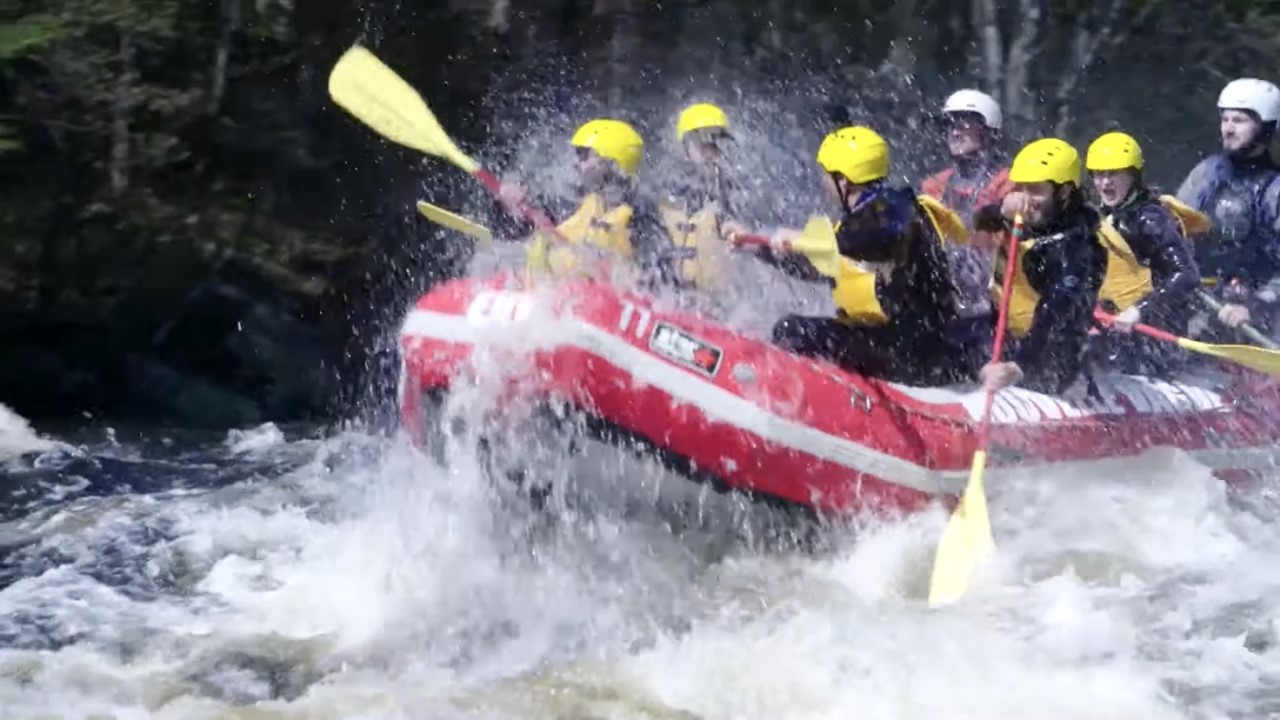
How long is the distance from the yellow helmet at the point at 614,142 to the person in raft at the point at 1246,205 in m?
2.77

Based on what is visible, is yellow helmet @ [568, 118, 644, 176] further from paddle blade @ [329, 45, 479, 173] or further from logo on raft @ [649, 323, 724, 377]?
logo on raft @ [649, 323, 724, 377]

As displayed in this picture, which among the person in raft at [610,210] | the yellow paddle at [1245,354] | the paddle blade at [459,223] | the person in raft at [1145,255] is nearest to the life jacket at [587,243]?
the person in raft at [610,210]

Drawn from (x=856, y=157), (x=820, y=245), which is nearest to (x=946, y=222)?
(x=856, y=157)

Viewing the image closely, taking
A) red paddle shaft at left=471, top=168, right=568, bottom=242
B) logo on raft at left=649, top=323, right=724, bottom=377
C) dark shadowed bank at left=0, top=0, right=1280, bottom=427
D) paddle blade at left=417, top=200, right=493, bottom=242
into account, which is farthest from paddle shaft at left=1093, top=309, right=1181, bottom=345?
dark shadowed bank at left=0, top=0, right=1280, bottom=427

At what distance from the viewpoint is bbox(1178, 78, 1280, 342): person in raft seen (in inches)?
266

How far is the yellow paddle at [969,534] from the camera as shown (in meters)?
4.62

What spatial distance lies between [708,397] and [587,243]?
2.86ft

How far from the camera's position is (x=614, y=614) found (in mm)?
4852

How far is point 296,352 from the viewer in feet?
31.1

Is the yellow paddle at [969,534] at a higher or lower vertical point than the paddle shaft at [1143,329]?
lower

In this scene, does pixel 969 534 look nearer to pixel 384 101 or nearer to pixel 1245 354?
pixel 1245 354

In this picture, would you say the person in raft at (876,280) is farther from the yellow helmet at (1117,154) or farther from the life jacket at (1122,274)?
the yellow helmet at (1117,154)

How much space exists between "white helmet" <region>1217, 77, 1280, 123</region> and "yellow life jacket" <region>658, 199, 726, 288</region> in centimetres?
261

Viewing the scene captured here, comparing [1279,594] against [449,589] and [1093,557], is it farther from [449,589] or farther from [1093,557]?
[449,589]
